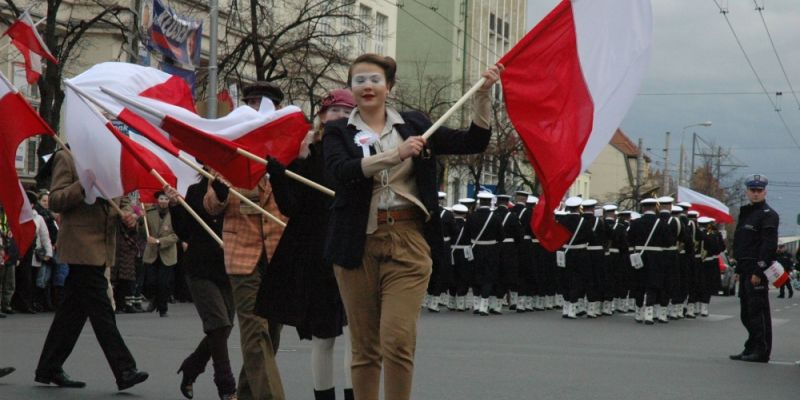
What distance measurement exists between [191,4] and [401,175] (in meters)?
32.3

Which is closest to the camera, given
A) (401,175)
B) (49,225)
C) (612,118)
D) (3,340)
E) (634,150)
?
(401,175)

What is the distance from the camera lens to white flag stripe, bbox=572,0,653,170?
8.06m

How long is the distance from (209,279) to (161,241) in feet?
44.2

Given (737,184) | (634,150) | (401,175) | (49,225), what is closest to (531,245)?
(49,225)

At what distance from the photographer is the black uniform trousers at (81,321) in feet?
32.1

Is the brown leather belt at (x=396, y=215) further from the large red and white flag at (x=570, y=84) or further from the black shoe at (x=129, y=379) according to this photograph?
the black shoe at (x=129, y=379)

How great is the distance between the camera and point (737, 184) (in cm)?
10162

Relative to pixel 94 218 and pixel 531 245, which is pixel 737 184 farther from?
pixel 94 218

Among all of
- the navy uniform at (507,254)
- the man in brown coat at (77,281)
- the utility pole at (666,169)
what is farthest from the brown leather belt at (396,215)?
the utility pole at (666,169)

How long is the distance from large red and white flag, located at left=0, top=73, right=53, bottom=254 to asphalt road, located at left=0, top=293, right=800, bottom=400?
46.8 inches

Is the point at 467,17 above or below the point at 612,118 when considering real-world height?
above

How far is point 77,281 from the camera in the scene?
9.95 meters

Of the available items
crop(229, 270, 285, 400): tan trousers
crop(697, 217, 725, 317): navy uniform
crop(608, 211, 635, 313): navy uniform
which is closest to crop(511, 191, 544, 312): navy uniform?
crop(608, 211, 635, 313): navy uniform

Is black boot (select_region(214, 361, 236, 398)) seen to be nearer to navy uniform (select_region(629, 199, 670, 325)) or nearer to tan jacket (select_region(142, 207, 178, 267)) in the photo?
Result: tan jacket (select_region(142, 207, 178, 267))
